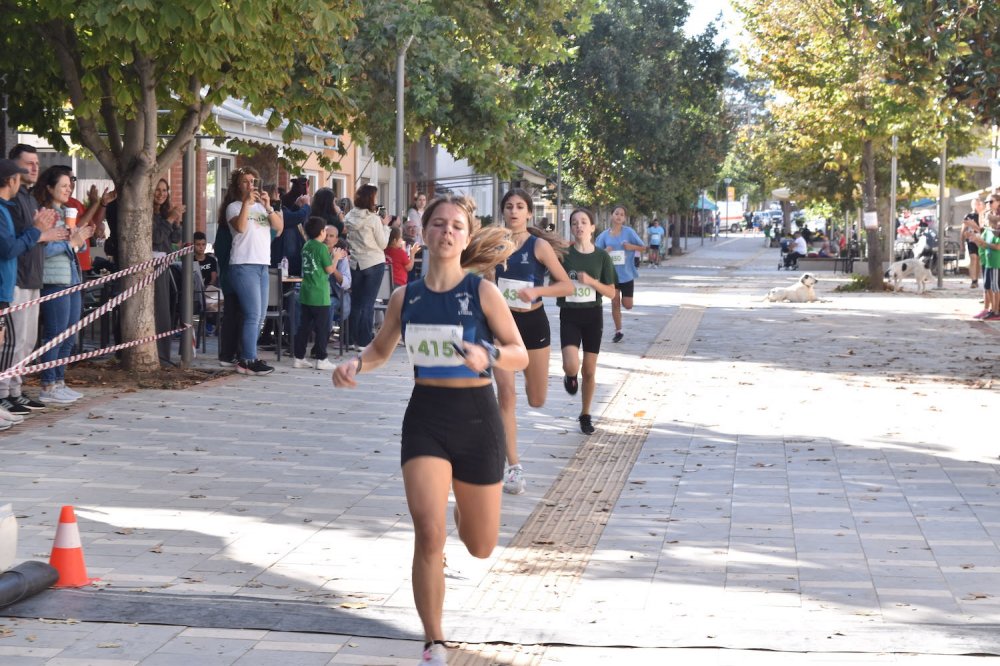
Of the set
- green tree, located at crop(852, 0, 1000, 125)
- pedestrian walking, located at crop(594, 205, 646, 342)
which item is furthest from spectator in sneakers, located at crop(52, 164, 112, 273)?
green tree, located at crop(852, 0, 1000, 125)

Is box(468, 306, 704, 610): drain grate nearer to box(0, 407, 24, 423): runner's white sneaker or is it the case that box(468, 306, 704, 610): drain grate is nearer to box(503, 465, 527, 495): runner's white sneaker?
box(503, 465, 527, 495): runner's white sneaker

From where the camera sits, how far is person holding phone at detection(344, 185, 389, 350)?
16.3 m

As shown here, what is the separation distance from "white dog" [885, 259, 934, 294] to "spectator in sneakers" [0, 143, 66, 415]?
24166mm

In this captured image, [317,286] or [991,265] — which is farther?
[991,265]

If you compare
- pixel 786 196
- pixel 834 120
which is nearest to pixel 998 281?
pixel 834 120

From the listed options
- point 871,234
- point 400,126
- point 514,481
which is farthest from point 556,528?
point 871,234

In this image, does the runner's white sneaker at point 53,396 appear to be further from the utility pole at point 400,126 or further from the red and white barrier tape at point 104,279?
the utility pole at point 400,126

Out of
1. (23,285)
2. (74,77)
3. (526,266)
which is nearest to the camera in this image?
(526,266)

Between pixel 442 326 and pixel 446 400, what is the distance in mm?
274

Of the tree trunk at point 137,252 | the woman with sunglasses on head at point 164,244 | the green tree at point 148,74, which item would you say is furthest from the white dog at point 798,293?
the tree trunk at point 137,252

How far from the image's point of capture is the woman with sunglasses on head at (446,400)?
5109 mm

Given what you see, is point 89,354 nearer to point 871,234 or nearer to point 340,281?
point 340,281

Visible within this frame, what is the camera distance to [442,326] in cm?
539

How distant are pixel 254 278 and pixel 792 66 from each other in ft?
73.2
